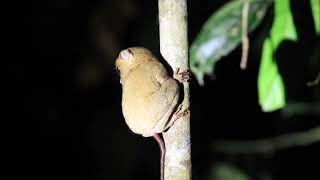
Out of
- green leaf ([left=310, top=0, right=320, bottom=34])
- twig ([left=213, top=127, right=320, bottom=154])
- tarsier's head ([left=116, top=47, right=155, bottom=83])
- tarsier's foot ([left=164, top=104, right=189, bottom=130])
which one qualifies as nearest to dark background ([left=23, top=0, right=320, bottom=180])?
twig ([left=213, top=127, right=320, bottom=154])

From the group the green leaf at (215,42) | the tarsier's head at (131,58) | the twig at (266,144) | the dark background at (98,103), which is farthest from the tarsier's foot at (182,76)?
the dark background at (98,103)

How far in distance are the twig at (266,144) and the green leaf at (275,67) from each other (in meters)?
1.31

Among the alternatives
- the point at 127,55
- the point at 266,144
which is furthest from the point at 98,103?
the point at 127,55

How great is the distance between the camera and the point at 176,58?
156cm

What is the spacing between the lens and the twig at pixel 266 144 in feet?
11.4

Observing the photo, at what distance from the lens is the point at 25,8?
13.7 feet

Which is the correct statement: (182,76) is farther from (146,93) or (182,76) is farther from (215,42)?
(215,42)

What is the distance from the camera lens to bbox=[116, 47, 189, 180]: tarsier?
1661mm

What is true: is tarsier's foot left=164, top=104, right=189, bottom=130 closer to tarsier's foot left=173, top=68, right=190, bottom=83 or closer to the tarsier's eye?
tarsier's foot left=173, top=68, right=190, bottom=83

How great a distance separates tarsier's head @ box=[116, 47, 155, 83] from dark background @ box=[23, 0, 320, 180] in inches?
78.5

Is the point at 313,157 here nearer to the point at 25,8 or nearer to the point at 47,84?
the point at 47,84

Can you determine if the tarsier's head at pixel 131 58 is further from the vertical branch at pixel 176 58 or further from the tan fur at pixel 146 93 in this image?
the vertical branch at pixel 176 58

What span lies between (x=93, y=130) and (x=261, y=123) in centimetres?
118

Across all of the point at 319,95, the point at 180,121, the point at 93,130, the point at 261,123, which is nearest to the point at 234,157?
the point at 261,123
